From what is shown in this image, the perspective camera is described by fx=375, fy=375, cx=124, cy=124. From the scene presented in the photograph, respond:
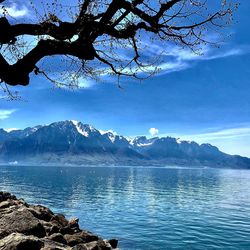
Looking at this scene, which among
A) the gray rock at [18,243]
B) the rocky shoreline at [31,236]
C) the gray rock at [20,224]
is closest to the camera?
the gray rock at [18,243]

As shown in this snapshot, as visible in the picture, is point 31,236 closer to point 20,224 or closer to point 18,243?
point 18,243

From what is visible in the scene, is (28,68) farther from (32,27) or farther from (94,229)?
(94,229)

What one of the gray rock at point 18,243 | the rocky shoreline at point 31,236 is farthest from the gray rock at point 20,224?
the gray rock at point 18,243

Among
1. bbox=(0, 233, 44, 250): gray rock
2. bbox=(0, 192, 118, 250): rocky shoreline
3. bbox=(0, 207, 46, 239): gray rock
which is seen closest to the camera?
bbox=(0, 233, 44, 250): gray rock

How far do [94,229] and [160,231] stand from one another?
939 cm

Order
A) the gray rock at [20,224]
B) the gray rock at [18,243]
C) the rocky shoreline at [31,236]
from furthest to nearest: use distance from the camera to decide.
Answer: the gray rock at [20,224]
the rocky shoreline at [31,236]
the gray rock at [18,243]

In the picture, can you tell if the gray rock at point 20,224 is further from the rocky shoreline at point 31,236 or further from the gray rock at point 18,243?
the gray rock at point 18,243

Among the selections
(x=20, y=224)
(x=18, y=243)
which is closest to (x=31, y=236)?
(x=18, y=243)

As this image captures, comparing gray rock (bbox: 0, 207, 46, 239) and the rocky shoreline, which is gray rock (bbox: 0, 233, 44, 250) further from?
gray rock (bbox: 0, 207, 46, 239)

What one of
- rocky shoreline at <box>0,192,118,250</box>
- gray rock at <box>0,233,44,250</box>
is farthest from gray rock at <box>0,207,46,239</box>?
gray rock at <box>0,233,44,250</box>

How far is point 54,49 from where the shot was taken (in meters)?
10.1

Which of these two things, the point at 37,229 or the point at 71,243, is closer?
the point at 37,229

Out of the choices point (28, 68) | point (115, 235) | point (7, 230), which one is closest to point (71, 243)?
point (7, 230)

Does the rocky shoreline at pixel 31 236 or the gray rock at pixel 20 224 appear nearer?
the rocky shoreline at pixel 31 236
